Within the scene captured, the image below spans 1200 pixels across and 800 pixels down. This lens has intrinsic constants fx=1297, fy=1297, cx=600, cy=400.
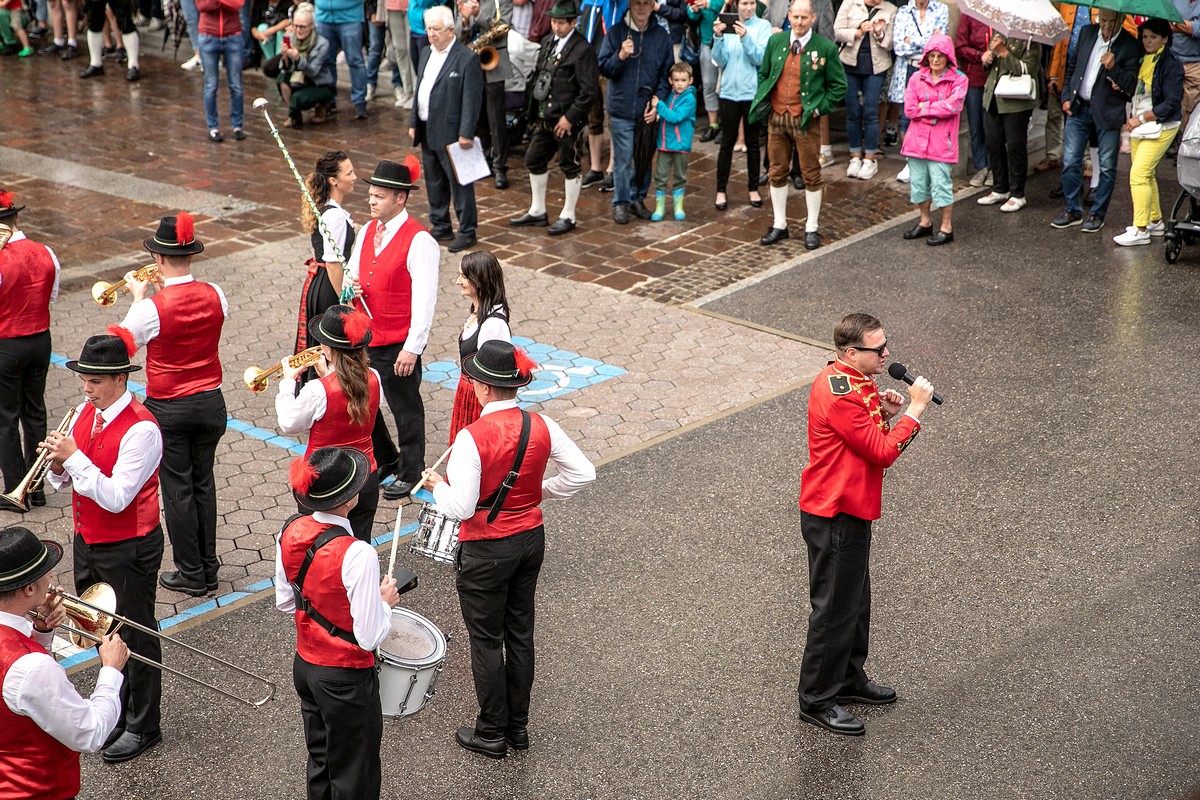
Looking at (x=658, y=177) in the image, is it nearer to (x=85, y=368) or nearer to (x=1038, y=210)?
(x=1038, y=210)

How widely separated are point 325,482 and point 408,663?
2.80 ft

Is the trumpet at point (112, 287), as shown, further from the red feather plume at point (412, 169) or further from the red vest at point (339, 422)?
the red feather plume at point (412, 169)

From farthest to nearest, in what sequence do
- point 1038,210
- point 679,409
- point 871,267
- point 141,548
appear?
point 1038,210 → point 871,267 → point 679,409 → point 141,548

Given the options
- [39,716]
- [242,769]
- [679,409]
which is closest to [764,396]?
[679,409]

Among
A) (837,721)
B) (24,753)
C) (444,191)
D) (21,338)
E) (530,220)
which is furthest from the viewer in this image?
(530,220)

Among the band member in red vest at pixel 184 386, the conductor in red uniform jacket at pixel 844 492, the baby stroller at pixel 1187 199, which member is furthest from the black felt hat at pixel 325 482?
the baby stroller at pixel 1187 199

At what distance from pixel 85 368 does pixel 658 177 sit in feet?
26.9

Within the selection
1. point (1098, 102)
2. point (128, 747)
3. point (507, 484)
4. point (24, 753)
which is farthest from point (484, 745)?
point (1098, 102)

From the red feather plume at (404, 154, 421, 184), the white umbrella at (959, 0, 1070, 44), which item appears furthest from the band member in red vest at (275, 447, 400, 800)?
the white umbrella at (959, 0, 1070, 44)

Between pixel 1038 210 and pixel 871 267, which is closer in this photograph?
pixel 871 267

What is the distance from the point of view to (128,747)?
578 centimetres

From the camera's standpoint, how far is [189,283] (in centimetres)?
682

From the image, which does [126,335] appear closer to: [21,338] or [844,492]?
[21,338]

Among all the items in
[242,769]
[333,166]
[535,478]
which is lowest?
[242,769]
